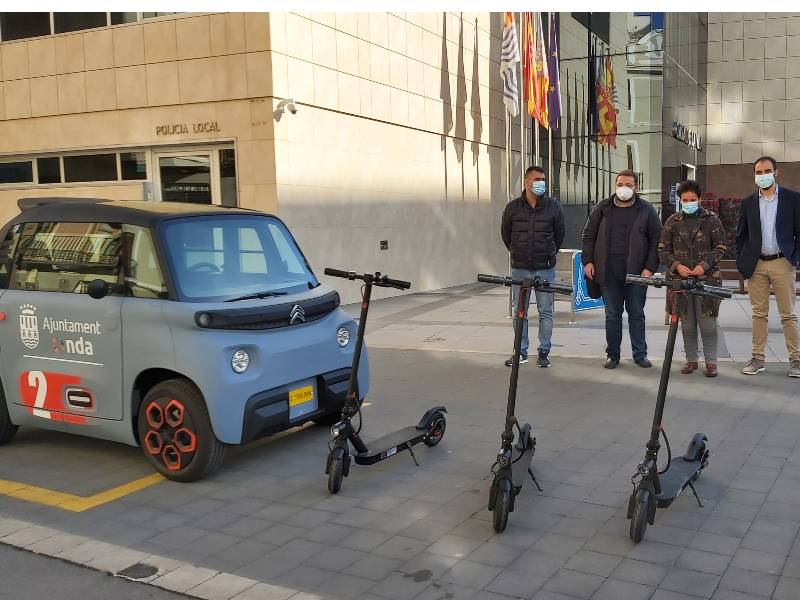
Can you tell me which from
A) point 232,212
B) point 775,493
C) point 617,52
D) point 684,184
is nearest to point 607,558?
point 775,493

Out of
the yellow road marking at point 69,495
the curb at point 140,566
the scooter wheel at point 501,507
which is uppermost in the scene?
the scooter wheel at point 501,507

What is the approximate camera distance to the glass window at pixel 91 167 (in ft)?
51.2

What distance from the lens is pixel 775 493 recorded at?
5.04 metres

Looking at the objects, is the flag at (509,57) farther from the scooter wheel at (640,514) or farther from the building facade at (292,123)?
the scooter wheel at (640,514)

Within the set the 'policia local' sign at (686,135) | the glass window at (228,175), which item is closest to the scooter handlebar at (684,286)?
the glass window at (228,175)

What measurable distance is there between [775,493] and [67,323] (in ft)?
15.1

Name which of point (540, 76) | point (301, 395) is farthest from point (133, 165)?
point (301, 395)

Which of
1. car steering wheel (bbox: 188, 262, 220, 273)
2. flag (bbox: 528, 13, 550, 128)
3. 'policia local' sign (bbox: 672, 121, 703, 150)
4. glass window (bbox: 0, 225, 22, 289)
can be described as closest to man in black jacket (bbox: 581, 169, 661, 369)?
car steering wheel (bbox: 188, 262, 220, 273)

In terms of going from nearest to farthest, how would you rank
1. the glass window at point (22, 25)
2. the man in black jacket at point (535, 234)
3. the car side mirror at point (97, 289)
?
the car side mirror at point (97, 289)
the man in black jacket at point (535, 234)
the glass window at point (22, 25)

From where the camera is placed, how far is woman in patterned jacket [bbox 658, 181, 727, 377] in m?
8.08

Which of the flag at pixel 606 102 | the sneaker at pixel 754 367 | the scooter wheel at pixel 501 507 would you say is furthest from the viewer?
the flag at pixel 606 102

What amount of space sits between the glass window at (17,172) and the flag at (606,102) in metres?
16.8

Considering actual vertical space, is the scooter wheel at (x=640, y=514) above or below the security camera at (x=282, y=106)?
below

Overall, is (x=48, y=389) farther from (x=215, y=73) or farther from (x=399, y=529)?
(x=215, y=73)
